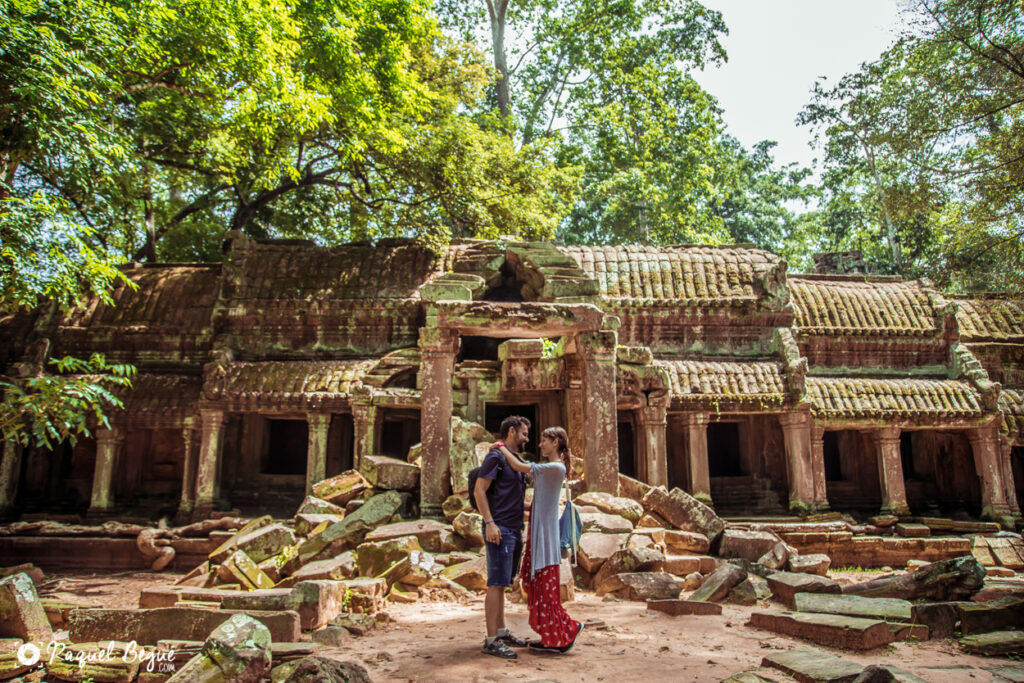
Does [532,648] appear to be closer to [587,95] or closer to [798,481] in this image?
[798,481]

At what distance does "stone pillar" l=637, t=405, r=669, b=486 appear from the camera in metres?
11.7

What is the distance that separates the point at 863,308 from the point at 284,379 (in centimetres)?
1234

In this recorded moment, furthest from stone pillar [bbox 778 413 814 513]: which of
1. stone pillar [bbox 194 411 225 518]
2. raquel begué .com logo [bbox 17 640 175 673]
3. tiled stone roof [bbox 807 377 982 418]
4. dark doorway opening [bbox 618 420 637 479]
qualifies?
raquel begué .com logo [bbox 17 640 175 673]

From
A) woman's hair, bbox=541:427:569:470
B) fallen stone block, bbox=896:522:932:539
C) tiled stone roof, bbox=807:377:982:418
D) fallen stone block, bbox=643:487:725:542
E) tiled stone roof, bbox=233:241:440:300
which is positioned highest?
tiled stone roof, bbox=233:241:440:300

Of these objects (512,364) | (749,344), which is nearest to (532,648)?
(512,364)

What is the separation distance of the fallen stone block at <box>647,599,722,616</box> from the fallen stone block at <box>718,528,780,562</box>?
218cm

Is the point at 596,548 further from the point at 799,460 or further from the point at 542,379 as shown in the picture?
the point at 799,460

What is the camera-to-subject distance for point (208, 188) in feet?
63.8

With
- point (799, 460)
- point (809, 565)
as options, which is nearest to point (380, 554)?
point (809, 565)

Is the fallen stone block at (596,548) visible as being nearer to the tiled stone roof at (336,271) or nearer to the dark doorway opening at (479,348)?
the dark doorway opening at (479,348)

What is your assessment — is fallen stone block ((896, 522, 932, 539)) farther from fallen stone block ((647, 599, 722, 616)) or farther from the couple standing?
the couple standing

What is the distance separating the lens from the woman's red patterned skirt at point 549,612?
4426 millimetres

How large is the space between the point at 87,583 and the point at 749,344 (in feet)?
40.3

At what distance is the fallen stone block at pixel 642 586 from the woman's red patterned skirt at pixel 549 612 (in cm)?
197
